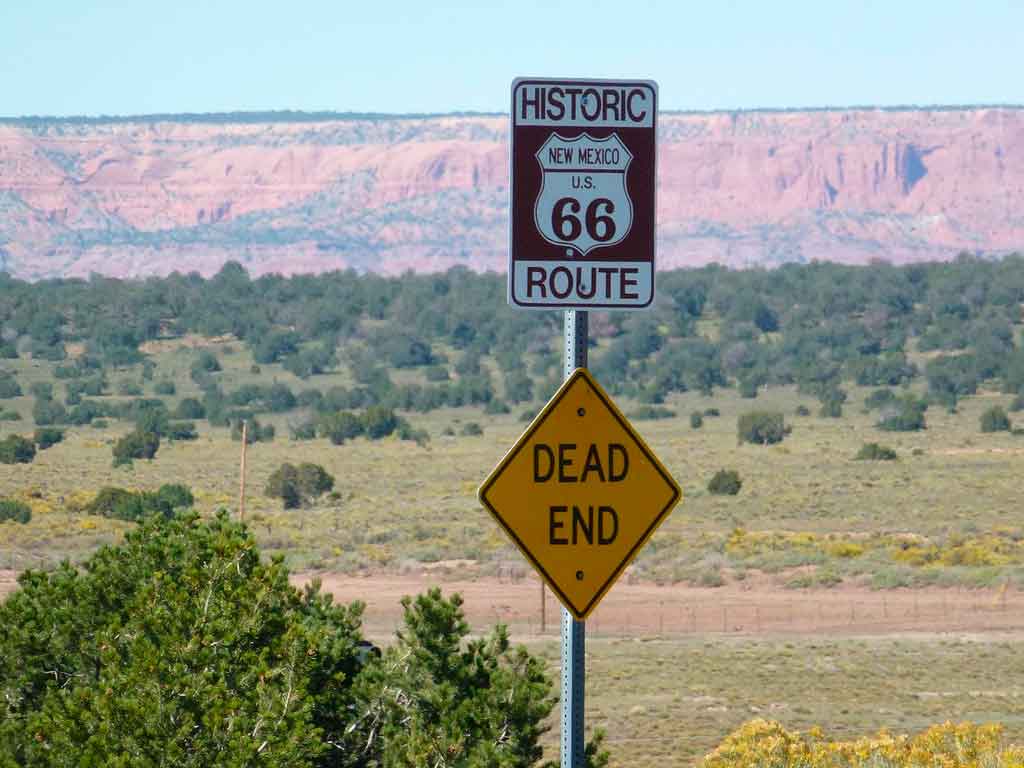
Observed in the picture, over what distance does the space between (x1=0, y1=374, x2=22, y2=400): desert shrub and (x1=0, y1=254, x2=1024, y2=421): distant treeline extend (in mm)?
2747

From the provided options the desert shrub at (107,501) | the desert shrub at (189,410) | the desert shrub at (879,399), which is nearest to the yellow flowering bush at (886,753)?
the desert shrub at (107,501)

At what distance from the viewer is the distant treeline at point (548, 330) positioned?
78.7m

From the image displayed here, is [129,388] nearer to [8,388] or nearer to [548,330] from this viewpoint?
[8,388]

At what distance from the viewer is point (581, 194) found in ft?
21.7

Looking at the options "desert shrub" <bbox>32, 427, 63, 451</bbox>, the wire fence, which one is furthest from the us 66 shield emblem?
"desert shrub" <bbox>32, 427, 63, 451</bbox>

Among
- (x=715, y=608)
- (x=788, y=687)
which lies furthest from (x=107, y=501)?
(x=788, y=687)


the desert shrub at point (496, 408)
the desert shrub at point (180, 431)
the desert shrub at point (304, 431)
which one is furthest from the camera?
the desert shrub at point (496, 408)

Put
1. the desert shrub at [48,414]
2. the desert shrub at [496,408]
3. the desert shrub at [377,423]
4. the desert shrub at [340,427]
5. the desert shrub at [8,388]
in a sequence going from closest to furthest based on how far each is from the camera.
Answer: the desert shrub at [340,427], the desert shrub at [377,423], the desert shrub at [48,414], the desert shrub at [496,408], the desert shrub at [8,388]

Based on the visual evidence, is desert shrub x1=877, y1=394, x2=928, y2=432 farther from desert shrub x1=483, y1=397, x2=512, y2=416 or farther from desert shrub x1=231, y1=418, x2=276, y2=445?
desert shrub x1=231, y1=418, x2=276, y2=445

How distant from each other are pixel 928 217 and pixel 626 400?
12309 centimetres

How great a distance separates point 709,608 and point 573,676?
3035 centimetres

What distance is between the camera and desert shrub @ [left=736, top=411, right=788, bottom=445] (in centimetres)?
6306

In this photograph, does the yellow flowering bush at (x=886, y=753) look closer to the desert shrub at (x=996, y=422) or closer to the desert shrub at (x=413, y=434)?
the desert shrub at (x=413, y=434)

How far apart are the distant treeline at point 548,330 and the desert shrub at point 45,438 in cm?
1259
